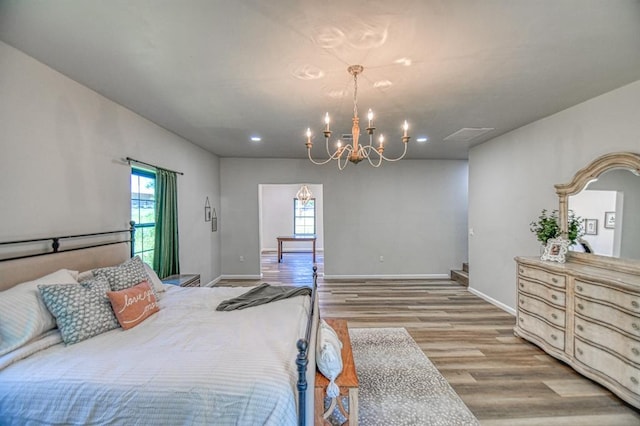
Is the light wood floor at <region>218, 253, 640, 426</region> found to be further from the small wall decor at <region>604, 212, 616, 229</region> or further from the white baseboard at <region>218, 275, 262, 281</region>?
the white baseboard at <region>218, 275, 262, 281</region>

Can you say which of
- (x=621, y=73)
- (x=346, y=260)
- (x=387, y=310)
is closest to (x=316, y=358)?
(x=387, y=310)

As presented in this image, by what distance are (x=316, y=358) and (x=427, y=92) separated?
2.65 m

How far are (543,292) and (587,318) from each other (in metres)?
0.52

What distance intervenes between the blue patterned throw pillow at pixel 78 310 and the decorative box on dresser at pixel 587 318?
158 inches

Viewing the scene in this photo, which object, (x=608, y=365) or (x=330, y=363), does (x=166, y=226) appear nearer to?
(x=330, y=363)

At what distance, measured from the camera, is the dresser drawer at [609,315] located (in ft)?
7.36

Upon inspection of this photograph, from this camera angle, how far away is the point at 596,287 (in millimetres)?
2559

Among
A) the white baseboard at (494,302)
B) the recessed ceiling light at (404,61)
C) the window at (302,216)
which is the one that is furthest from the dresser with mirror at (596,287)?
the window at (302,216)

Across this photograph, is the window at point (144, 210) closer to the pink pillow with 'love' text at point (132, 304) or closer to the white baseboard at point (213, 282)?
the pink pillow with 'love' text at point (132, 304)

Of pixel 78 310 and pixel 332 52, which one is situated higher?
pixel 332 52

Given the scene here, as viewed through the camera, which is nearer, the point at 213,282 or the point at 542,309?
the point at 542,309

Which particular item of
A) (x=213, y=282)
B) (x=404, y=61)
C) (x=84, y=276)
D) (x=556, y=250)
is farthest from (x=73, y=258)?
(x=556, y=250)

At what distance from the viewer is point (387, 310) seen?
452 cm

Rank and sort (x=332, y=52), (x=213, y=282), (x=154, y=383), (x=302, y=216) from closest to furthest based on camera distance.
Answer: (x=154, y=383), (x=332, y=52), (x=213, y=282), (x=302, y=216)
